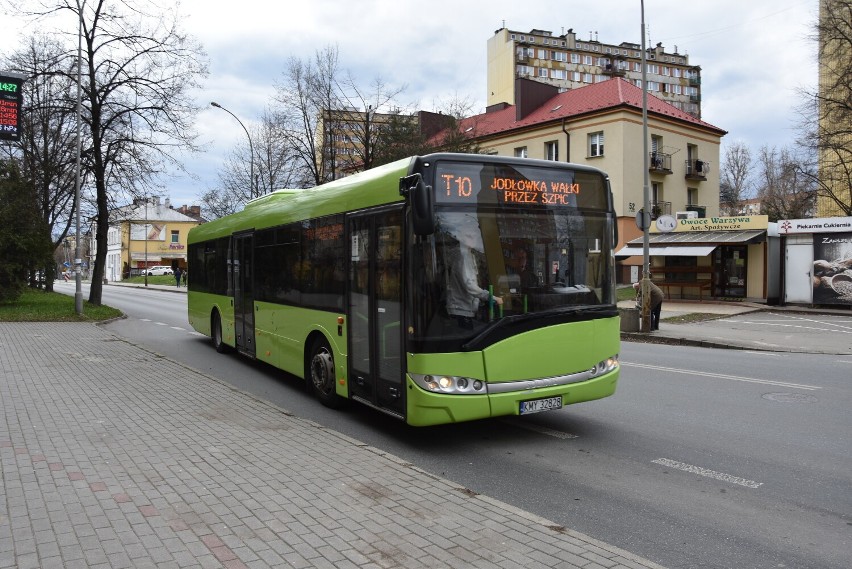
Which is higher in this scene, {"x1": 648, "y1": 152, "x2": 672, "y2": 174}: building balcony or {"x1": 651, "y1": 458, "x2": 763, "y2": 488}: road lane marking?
{"x1": 648, "y1": 152, "x2": 672, "y2": 174}: building balcony

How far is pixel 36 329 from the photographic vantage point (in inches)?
745

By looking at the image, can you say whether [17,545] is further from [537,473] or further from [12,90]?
[12,90]

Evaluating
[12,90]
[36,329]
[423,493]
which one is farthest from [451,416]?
[36,329]

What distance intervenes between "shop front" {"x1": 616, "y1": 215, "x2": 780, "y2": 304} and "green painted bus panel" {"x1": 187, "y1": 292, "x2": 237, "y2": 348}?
21.3 m

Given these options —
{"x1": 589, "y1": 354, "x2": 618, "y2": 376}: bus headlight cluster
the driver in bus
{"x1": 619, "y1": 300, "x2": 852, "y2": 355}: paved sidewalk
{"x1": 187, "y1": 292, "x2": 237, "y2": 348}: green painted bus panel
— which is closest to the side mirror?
the driver in bus

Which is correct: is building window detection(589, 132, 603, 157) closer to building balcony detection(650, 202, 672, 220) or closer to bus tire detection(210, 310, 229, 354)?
building balcony detection(650, 202, 672, 220)

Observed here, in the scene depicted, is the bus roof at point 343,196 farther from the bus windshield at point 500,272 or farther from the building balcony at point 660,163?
the building balcony at point 660,163

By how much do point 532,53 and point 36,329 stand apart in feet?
282

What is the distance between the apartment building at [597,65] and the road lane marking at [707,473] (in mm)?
86538

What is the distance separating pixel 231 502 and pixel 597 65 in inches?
4138

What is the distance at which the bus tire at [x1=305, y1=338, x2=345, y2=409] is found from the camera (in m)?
8.31

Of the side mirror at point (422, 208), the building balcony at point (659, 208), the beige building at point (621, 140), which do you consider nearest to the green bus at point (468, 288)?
the side mirror at point (422, 208)

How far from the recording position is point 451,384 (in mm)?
6176

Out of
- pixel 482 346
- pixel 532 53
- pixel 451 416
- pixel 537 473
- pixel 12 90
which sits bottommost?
pixel 537 473
